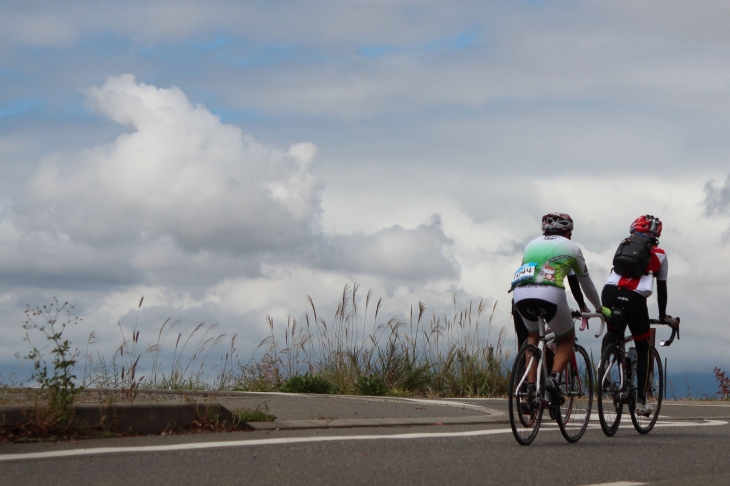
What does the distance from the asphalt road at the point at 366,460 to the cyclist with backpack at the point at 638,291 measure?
2.64ft

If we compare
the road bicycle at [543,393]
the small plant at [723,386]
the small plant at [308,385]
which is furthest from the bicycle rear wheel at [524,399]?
the small plant at [723,386]

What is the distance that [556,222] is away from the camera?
8.60 meters

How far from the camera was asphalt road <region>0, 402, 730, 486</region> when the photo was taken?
244 inches

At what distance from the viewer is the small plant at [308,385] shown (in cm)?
1488

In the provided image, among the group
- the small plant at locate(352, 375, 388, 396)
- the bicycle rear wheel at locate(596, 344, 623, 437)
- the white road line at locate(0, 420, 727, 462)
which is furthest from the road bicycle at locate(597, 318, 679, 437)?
the small plant at locate(352, 375, 388, 396)

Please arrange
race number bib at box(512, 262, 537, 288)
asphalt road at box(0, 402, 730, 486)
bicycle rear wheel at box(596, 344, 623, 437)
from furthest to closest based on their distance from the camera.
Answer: bicycle rear wheel at box(596, 344, 623, 437)
race number bib at box(512, 262, 537, 288)
asphalt road at box(0, 402, 730, 486)

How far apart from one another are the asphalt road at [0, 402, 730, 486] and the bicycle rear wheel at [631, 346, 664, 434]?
0.43 m

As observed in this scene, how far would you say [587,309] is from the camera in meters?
8.88

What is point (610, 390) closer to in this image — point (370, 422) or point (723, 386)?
point (370, 422)

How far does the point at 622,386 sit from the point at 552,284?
→ 1.70 metres

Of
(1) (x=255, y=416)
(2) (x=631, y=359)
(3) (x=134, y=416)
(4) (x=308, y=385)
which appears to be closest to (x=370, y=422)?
(1) (x=255, y=416)

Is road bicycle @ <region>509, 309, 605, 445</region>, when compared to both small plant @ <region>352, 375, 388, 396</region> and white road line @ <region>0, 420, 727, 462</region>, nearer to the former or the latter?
white road line @ <region>0, 420, 727, 462</region>

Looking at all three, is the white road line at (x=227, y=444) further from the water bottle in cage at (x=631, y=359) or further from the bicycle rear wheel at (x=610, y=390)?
the water bottle in cage at (x=631, y=359)

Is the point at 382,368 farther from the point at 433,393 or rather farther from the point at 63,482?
the point at 63,482
